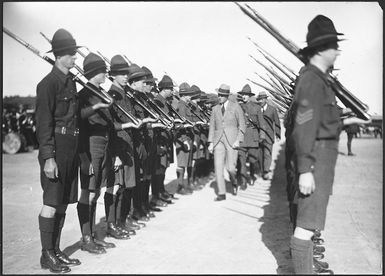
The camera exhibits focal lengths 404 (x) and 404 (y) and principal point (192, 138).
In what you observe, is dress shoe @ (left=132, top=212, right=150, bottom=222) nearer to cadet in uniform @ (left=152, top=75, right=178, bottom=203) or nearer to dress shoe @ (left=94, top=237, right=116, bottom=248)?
cadet in uniform @ (left=152, top=75, right=178, bottom=203)

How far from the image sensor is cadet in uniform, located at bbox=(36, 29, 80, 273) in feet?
13.9

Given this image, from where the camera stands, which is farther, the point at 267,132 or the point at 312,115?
the point at 267,132

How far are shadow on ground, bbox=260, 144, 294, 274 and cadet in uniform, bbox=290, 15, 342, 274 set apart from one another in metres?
0.91

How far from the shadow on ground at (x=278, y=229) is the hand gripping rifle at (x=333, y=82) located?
1876 mm

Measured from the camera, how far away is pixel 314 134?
3.44m

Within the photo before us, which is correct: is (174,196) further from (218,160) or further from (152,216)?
(152,216)

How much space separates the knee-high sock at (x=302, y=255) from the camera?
3686 mm

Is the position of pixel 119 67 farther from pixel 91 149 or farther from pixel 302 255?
pixel 302 255

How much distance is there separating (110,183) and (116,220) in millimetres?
676

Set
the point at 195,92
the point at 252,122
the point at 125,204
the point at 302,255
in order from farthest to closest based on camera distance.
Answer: the point at 252,122, the point at 195,92, the point at 125,204, the point at 302,255

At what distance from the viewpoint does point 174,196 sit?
9000 mm

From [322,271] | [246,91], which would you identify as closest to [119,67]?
[322,271]

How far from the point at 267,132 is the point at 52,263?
27.4 feet

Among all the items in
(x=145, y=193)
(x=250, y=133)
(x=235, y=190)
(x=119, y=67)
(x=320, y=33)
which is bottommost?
(x=235, y=190)
